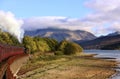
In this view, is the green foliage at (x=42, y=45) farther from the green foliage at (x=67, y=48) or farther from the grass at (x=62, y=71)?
the grass at (x=62, y=71)

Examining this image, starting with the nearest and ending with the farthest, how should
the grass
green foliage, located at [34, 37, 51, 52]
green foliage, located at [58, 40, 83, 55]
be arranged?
the grass, green foliage, located at [34, 37, 51, 52], green foliage, located at [58, 40, 83, 55]

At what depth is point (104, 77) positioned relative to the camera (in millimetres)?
59406

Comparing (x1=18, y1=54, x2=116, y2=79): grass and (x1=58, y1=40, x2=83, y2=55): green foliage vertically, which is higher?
(x1=58, y1=40, x2=83, y2=55): green foliage

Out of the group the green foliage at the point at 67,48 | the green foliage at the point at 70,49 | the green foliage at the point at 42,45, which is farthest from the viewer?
the green foliage at the point at 67,48

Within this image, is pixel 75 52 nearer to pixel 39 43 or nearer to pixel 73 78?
pixel 39 43

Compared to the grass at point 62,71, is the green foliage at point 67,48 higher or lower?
higher

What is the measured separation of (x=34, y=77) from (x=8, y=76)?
25.3m

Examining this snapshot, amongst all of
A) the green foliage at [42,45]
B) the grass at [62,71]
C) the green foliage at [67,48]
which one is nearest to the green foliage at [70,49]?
the green foliage at [67,48]

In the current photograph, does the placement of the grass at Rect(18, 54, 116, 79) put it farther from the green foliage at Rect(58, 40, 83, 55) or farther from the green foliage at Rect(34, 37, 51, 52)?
the green foliage at Rect(58, 40, 83, 55)

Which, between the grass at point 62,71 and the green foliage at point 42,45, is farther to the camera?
the green foliage at point 42,45

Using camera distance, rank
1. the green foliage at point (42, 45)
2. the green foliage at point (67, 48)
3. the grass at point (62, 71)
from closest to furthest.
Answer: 1. the grass at point (62, 71)
2. the green foliage at point (42, 45)
3. the green foliage at point (67, 48)

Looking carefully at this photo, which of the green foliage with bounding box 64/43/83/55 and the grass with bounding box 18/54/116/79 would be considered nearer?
the grass with bounding box 18/54/116/79

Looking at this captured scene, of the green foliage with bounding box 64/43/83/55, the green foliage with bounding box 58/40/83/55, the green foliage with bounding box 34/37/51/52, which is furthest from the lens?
the green foliage with bounding box 58/40/83/55

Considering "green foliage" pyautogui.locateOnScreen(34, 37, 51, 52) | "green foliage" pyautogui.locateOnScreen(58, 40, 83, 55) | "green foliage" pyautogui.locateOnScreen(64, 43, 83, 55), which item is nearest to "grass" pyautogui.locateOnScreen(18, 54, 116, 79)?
"green foliage" pyautogui.locateOnScreen(34, 37, 51, 52)
